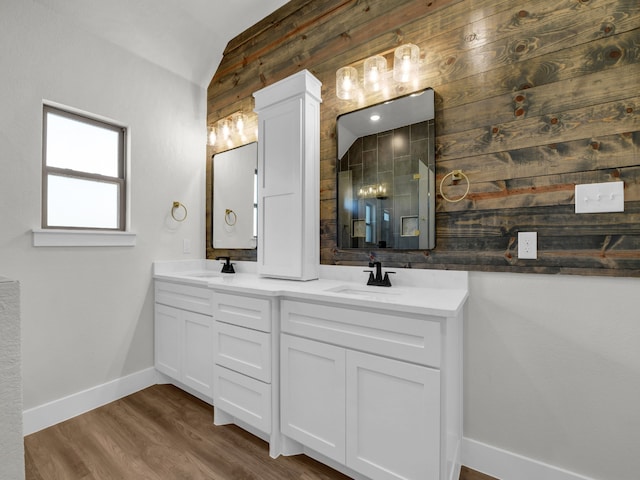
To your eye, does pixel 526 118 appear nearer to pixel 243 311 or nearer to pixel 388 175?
pixel 388 175

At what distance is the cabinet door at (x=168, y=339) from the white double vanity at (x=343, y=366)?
8.9 inches

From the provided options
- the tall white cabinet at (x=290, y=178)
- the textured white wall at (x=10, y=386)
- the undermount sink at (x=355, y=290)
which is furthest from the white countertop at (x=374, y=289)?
the textured white wall at (x=10, y=386)

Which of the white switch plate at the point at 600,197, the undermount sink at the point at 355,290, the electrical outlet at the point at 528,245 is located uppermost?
the white switch plate at the point at 600,197

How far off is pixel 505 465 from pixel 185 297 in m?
2.23

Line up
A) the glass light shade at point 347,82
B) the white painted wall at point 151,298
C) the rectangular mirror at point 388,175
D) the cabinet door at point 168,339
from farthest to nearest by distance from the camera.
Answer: the cabinet door at point 168,339, the glass light shade at point 347,82, the rectangular mirror at point 388,175, the white painted wall at point 151,298

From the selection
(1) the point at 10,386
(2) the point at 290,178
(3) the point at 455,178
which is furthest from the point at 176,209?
(1) the point at 10,386

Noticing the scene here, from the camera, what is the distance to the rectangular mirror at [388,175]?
1.85m

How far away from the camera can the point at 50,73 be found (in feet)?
6.88

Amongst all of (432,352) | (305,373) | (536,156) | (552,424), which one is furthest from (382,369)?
(536,156)

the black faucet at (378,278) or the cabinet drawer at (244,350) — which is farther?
the black faucet at (378,278)

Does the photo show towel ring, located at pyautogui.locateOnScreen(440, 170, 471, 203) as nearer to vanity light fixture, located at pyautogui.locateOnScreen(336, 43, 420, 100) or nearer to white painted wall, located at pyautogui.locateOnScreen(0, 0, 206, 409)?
vanity light fixture, located at pyautogui.locateOnScreen(336, 43, 420, 100)

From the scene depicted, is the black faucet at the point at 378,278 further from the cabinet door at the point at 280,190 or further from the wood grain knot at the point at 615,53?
the wood grain knot at the point at 615,53

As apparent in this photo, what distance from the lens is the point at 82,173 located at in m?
2.31

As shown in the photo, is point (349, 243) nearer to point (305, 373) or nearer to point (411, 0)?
point (305, 373)
